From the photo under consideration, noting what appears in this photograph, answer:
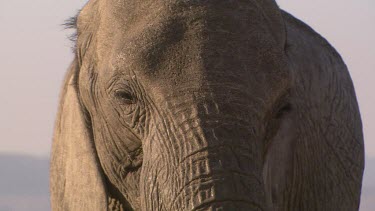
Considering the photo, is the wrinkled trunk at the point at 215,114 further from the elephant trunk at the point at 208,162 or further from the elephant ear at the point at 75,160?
the elephant ear at the point at 75,160

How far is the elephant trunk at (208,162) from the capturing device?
6359mm

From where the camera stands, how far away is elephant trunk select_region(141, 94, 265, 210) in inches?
A: 250

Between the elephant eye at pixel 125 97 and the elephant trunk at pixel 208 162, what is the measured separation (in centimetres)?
32

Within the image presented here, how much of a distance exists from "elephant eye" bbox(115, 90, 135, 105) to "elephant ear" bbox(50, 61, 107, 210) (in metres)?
0.40

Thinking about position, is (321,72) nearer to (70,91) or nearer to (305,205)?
(305,205)

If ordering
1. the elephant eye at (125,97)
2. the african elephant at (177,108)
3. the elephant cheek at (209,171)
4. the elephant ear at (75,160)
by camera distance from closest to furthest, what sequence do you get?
the elephant cheek at (209,171) → the african elephant at (177,108) → the elephant eye at (125,97) → the elephant ear at (75,160)

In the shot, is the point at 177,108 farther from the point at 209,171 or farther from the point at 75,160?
the point at 75,160

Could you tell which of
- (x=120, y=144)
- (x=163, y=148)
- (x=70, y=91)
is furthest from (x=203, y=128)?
(x=70, y=91)

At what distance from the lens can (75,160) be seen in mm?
7512

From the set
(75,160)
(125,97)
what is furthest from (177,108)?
(75,160)

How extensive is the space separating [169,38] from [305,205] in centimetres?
221

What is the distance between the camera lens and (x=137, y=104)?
698 centimetres

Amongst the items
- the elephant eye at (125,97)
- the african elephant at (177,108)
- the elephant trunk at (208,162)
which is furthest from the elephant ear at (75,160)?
the elephant trunk at (208,162)

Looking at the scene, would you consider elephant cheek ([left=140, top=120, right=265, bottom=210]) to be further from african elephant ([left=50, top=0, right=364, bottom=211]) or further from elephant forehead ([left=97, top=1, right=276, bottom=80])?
elephant forehead ([left=97, top=1, right=276, bottom=80])
